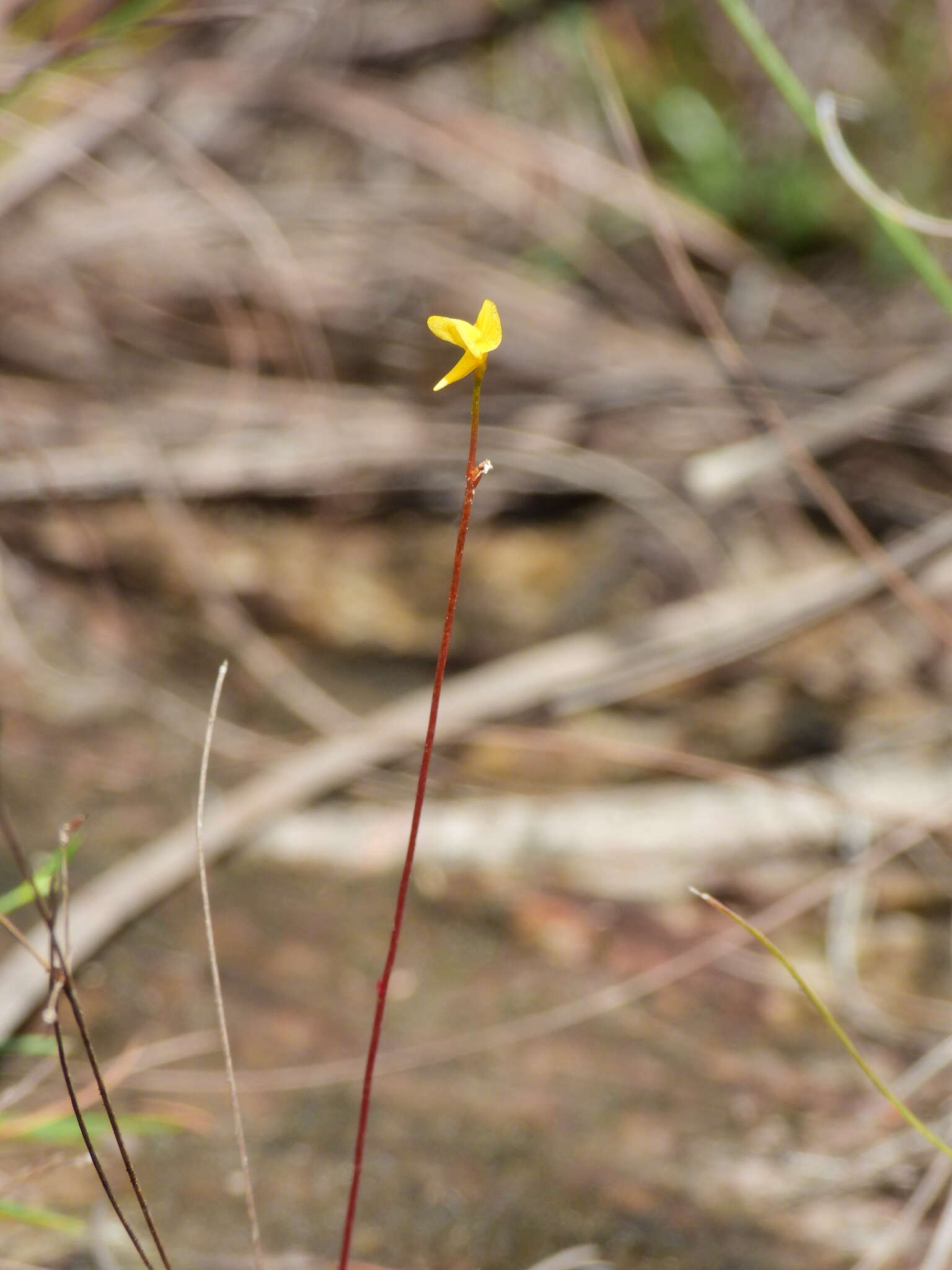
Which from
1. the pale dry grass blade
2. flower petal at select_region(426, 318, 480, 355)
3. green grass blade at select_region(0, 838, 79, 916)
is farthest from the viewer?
the pale dry grass blade

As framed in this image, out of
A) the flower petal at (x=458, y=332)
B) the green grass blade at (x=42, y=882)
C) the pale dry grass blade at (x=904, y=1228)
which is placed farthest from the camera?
the pale dry grass blade at (x=904, y=1228)

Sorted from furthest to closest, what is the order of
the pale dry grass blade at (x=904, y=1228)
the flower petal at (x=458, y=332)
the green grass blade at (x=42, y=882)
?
the pale dry grass blade at (x=904, y=1228)
the green grass blade at (x=42, y=882)
the flower petal at (x=458, y=332)

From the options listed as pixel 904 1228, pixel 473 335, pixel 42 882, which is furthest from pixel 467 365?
pixel 904 1228

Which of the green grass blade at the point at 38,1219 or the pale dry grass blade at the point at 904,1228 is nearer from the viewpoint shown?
the green grass blade at the point at 38,1219

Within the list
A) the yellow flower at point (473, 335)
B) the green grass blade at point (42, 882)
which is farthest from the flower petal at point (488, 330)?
the green grass blade at point (42, 882)

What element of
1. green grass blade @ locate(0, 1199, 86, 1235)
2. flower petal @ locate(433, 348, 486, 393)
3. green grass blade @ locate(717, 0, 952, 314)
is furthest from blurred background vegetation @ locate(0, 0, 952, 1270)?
flower petal @ locate(433, 348, 486, 393)

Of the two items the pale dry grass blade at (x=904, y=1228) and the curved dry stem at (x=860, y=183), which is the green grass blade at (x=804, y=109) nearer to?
the curved dry stem at (x=860, y=183)

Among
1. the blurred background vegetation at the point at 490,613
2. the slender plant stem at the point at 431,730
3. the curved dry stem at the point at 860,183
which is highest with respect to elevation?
the curved dry stem at the point at 860,183

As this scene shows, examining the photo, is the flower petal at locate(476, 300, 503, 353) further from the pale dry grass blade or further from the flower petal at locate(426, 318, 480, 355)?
the pale dry grass blade
